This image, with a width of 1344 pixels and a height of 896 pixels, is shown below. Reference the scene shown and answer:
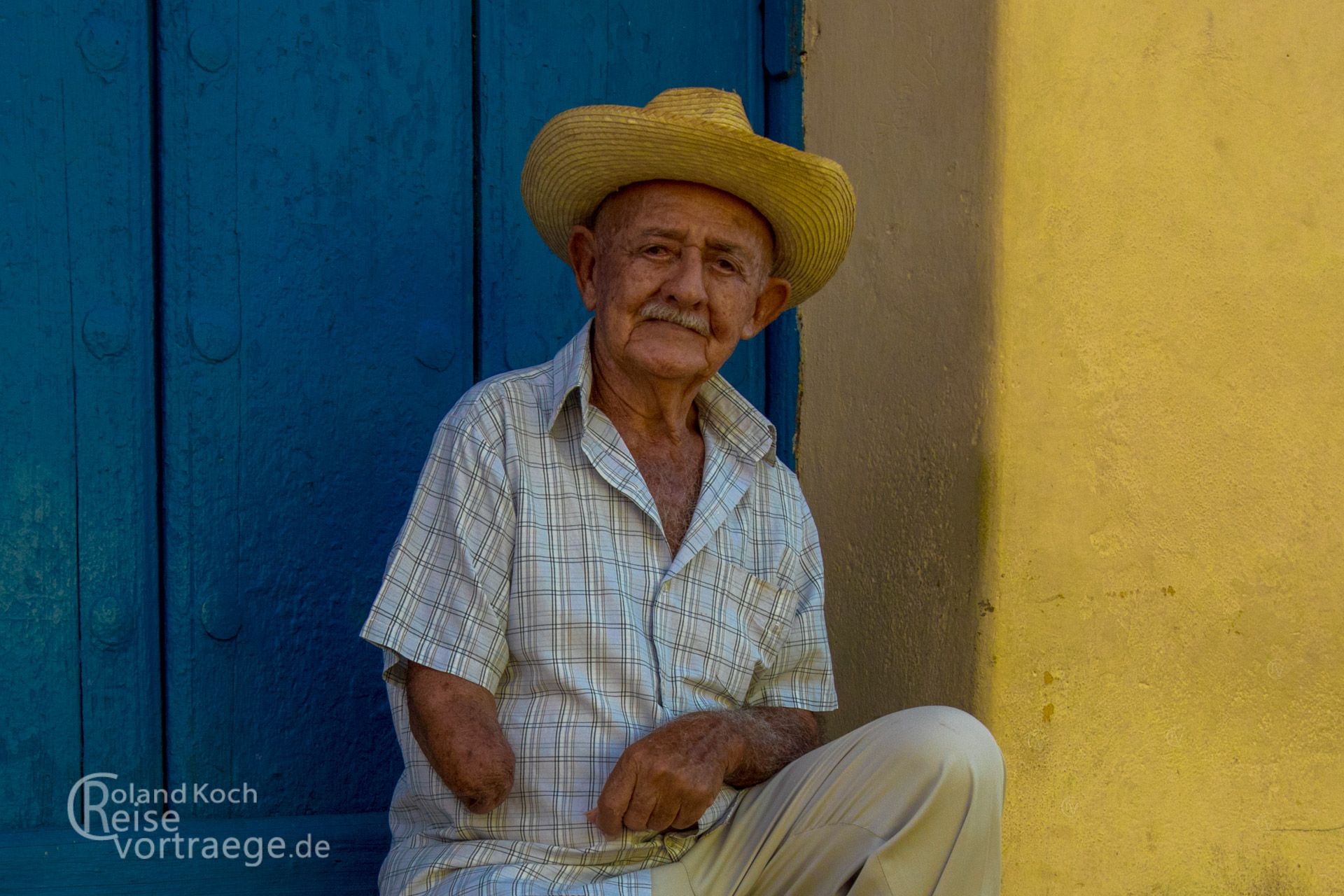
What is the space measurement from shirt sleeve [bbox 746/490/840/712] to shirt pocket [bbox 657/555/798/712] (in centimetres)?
2

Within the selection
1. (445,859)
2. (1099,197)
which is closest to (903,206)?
(1099,197)

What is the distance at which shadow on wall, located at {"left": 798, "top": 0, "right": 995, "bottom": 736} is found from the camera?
239 centimetres

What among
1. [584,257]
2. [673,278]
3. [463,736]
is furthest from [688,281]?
[463,736]

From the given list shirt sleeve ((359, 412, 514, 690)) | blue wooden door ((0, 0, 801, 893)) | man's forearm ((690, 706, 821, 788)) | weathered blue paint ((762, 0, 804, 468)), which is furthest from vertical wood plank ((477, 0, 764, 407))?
man's forearm ((690, 706, 821, 788))

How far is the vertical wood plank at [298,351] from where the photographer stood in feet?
7.57

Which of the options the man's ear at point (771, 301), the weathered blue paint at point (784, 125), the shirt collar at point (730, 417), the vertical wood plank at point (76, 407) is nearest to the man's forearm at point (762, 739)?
the shirt collar at point (730, 417)

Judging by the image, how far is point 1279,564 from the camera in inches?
99.2

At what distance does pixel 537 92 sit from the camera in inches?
102

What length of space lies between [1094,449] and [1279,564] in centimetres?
45

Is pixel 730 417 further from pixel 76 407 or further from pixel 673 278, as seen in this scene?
pixel 76 407

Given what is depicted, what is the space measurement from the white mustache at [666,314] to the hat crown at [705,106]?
11.6 inches

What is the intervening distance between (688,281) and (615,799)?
0.81m

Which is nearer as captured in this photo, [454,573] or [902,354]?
[454,573]

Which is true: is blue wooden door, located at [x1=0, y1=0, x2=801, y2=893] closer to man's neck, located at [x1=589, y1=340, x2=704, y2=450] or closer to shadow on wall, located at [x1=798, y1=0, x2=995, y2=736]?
man's neck, located at [x1=589, y1=340, x2=704, y2=450]
